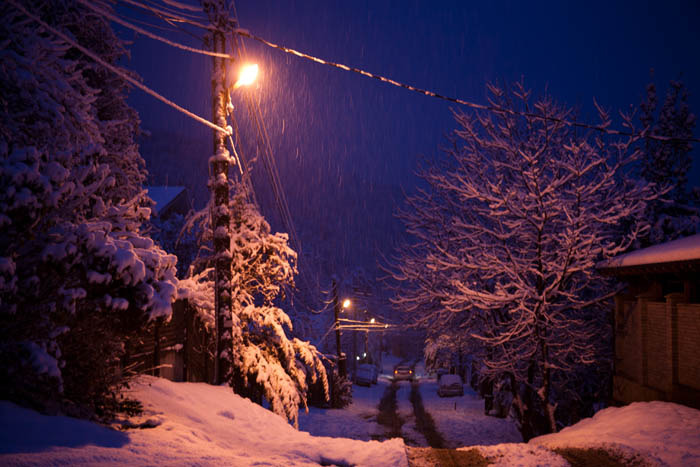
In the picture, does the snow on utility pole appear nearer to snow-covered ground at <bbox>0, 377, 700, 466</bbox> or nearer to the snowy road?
snow-covered ground at <bbox>0, 377, 700, 466</bbox>

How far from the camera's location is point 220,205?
32.1 ft

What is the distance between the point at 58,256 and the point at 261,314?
321 inches

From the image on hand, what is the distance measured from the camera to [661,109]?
21.7 metres

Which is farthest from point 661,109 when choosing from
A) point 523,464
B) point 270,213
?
point 270,213

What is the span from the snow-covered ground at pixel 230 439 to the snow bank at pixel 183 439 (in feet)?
0.03

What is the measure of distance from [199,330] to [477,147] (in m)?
11.1

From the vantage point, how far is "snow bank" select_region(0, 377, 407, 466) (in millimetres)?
4309

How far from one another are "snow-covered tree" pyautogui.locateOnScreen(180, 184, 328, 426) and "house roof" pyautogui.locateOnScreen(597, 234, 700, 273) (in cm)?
873

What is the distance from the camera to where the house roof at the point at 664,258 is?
975 centimetres

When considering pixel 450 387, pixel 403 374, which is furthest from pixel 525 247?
pixel 403 374

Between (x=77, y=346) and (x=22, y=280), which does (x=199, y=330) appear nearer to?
(x=77, y=346)

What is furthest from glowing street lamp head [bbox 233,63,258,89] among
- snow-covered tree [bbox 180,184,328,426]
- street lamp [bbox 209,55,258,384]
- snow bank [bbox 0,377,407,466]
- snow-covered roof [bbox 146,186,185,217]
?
snow-covered roof [bbox 146,186,185,217]

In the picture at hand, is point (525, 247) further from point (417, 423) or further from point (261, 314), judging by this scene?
point (417, 423)

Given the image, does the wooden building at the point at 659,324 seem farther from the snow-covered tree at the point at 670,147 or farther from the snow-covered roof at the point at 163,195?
the snow-covered roof at the point at 163,195
